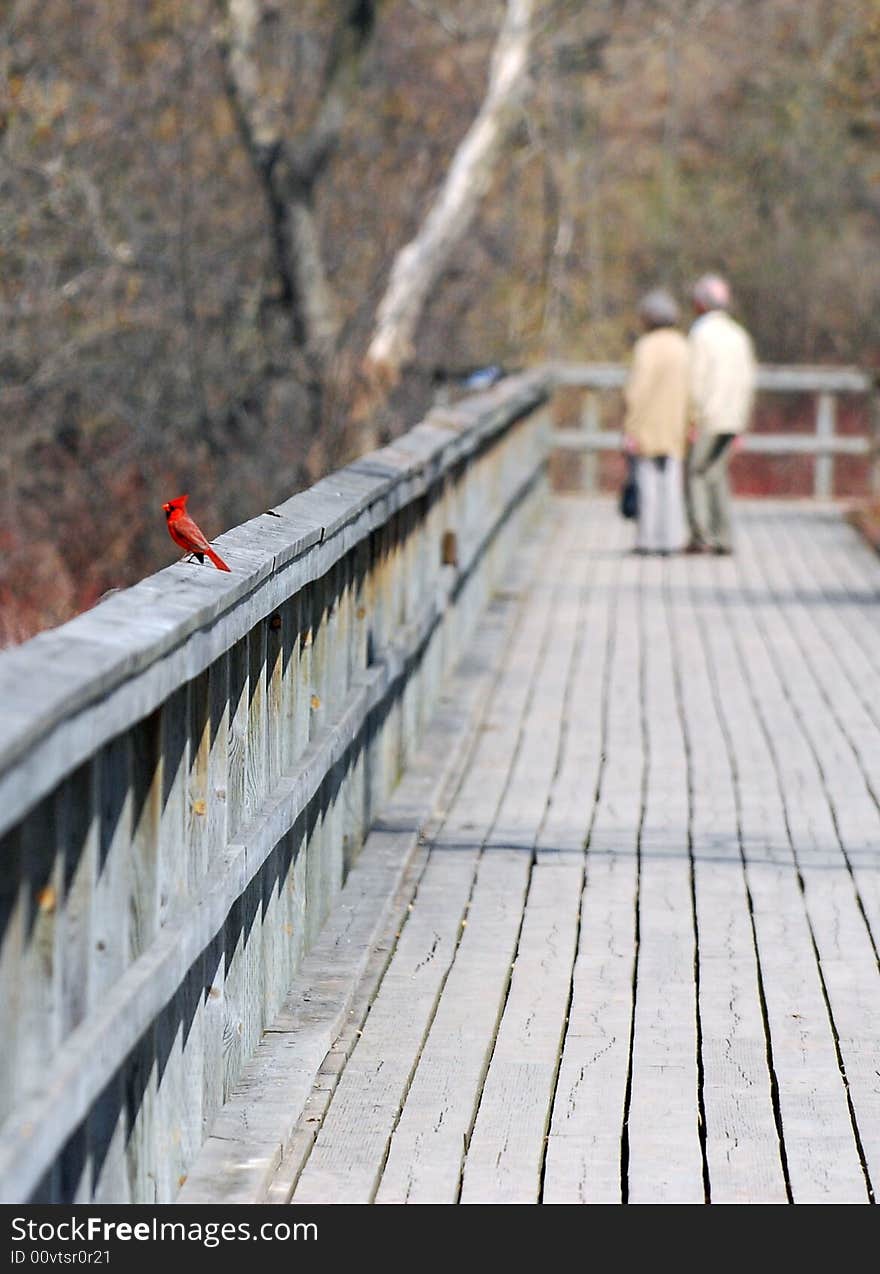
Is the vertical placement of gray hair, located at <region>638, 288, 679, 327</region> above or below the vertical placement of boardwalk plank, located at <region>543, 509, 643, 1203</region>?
above

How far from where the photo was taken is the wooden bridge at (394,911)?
3395mm

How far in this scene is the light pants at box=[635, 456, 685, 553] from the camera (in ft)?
50.7

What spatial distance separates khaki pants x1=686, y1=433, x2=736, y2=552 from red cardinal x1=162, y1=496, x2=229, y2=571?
11135 mm

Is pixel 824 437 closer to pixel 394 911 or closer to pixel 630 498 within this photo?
pixel 630 498

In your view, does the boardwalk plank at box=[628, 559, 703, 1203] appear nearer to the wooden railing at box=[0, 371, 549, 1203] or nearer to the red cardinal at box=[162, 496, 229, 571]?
the wooden railing at box=[0, 371, 549, 1203]

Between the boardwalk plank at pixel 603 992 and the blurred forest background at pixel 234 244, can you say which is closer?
the boardwalk plank at pixel 603 992

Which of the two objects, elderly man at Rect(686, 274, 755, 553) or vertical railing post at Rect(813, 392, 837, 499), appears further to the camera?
vertical railing post at Rect(813, 392, 837, 499)

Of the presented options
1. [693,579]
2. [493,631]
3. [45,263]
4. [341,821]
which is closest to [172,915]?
[341,821]

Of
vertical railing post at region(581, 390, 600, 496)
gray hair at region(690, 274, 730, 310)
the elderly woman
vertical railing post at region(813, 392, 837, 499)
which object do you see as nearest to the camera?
gray hair at region(690, 274, 730, 310)

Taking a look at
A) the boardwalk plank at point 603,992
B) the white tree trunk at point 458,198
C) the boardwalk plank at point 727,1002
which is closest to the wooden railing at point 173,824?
the boardwalk plank at point 603,992

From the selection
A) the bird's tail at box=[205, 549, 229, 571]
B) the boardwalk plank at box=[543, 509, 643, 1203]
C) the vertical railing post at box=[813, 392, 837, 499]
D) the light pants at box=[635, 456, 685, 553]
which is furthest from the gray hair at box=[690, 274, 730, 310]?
the bird's tail at box=[205, 549, 229, 571]

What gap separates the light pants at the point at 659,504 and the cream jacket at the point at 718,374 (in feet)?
1.18

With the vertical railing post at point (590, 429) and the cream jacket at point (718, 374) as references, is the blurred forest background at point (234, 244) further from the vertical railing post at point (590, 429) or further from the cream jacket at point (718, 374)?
the cream jacket at point (718, 374)

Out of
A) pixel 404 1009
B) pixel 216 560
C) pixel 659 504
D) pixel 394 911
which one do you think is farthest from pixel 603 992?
pixel 659 504
